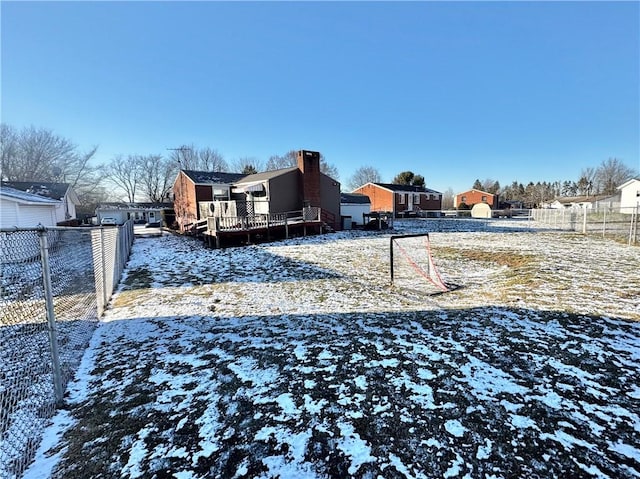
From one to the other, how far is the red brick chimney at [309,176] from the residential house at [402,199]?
701 inches

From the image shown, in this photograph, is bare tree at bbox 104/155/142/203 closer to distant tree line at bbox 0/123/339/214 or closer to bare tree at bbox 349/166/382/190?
distant tree line at bbox 0/123/339/214

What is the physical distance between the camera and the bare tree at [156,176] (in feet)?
191

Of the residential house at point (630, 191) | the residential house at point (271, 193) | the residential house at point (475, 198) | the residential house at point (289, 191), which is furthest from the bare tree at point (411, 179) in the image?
the residential house at point (289, 191)

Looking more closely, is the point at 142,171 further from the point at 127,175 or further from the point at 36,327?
the point at 36,327

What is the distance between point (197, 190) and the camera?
22.3 meters

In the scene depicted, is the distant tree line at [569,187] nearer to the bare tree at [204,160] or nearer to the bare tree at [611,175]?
the bare tree at [611,175]

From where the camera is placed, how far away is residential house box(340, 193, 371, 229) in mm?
25312

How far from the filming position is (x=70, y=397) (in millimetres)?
3182

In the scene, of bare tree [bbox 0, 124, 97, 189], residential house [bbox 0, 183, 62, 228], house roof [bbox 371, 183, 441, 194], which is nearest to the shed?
house roof [bbox 371, 183, 441, 194]

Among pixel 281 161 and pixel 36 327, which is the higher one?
pixel 281 161

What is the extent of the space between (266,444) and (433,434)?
1360 mm

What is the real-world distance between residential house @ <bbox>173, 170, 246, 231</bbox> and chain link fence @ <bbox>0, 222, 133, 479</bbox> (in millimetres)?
17038

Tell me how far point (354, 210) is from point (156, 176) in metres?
49.1

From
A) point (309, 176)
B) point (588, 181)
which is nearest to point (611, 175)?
point (588, 181)
